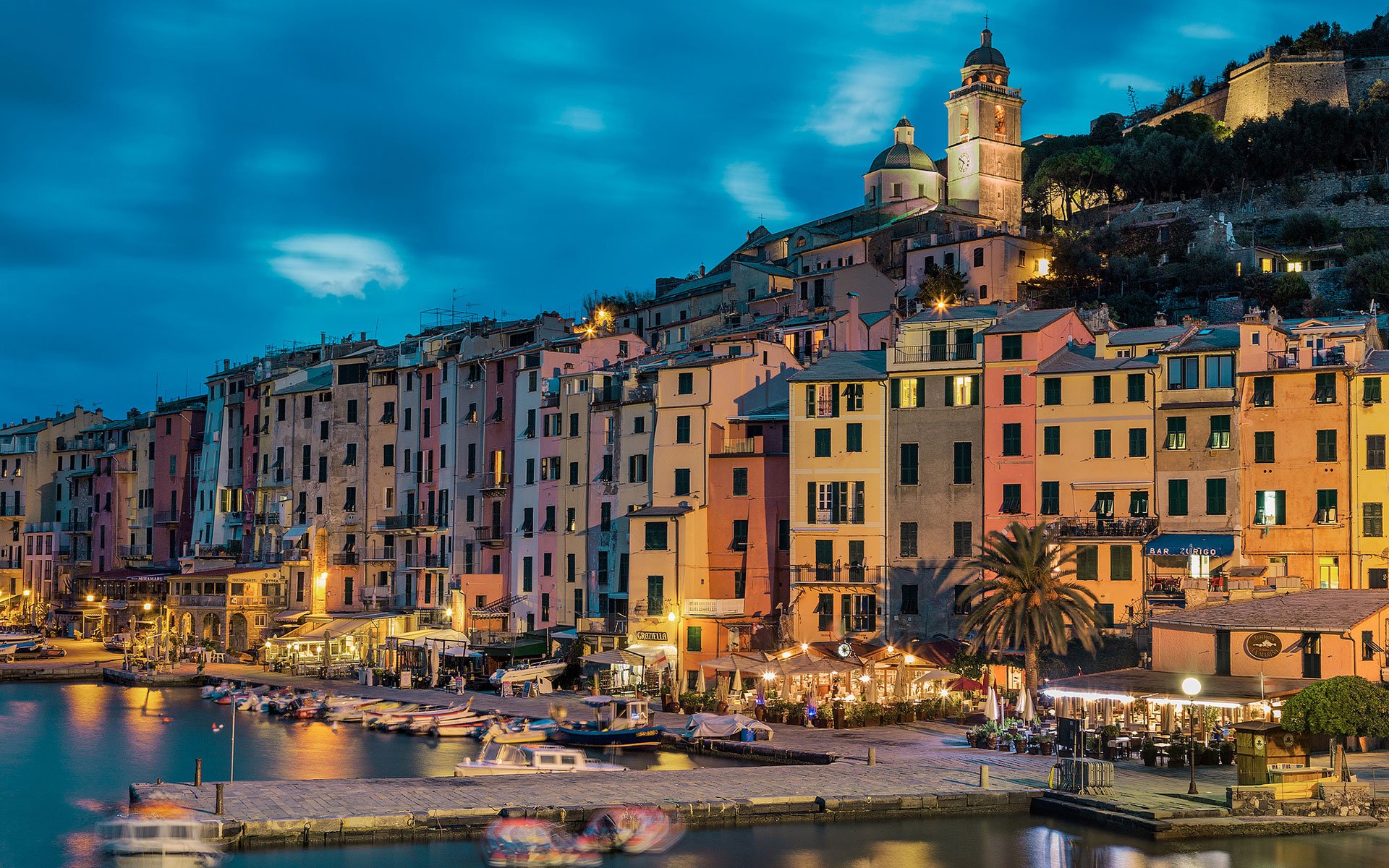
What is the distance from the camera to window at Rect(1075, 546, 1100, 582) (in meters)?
54.9

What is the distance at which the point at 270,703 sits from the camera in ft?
221

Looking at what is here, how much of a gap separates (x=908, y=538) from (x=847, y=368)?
7534 millimetres

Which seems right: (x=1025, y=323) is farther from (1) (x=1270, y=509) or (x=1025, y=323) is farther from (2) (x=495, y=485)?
(2) (x=495, y=485)

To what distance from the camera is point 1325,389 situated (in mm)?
52562

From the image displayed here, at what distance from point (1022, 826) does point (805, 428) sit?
2570 cm

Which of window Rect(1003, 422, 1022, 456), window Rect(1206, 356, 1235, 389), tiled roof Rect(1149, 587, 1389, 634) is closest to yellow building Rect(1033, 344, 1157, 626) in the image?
window Rect(1003, 422, 1022, 456)

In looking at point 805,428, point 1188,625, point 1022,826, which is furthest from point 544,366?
point 1022,826

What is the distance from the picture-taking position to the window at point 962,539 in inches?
2277

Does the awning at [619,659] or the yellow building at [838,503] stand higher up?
the yellow building at [838,503]

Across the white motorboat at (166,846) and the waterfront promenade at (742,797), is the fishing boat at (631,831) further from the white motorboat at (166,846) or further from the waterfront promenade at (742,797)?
the white motorboat at (166,846)

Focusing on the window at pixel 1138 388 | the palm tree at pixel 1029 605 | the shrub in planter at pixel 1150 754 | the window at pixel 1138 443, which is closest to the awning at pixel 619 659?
the palm tree at pixel 1029 605

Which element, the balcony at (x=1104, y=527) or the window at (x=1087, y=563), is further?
the window at (x=1087, y=563)

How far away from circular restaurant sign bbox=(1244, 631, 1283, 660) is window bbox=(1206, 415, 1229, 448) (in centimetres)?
1029

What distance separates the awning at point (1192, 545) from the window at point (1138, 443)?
3.24 metres
